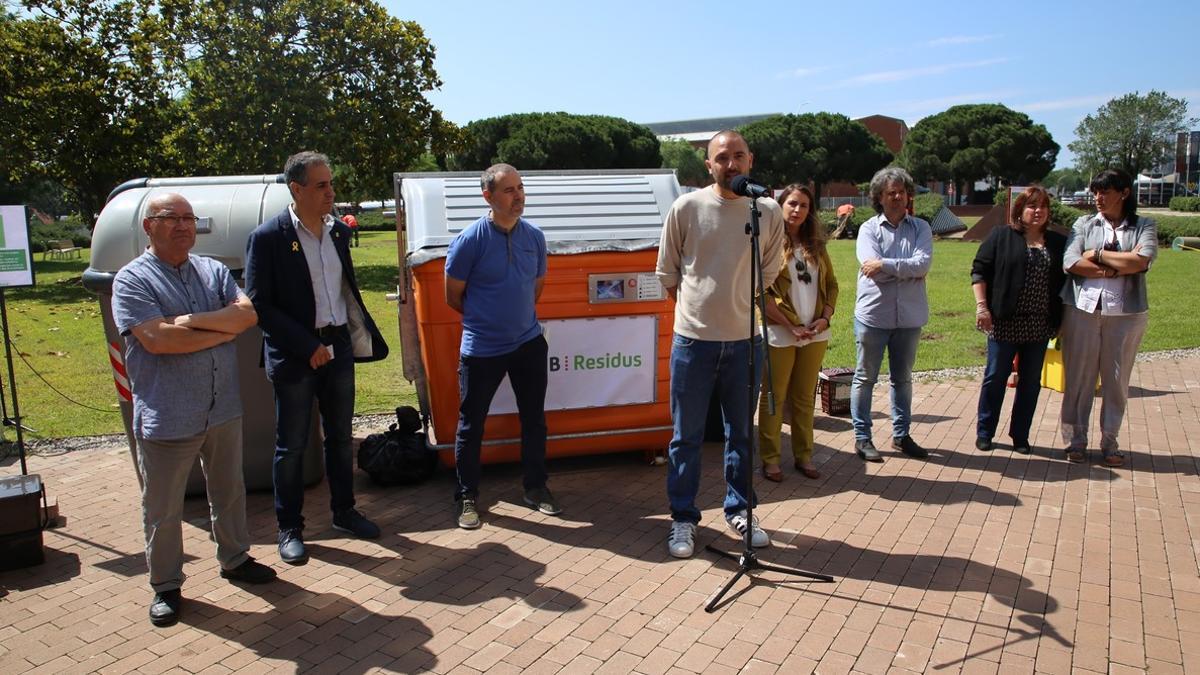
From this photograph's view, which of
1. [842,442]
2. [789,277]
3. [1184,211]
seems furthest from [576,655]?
[1184,211]

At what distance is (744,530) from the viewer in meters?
4.41

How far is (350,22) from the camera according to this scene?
1859 cm

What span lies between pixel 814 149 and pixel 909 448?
178 ft

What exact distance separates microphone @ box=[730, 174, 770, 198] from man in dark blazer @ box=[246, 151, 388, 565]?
193cm

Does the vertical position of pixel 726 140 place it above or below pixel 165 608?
above

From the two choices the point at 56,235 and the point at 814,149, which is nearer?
the point at 56,235

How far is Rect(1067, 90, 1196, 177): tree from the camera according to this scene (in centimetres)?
7675

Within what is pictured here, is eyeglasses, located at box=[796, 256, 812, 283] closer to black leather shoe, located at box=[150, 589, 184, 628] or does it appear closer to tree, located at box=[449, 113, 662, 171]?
black leather shoe, located at box=[150, 589, 184, 628]

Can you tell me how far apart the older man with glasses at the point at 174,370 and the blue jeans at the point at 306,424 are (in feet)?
1.25

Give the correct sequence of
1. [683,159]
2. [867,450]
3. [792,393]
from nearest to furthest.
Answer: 1. [792,393]
2. [867,450]
3. [683,159]

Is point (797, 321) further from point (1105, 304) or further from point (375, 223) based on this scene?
point (375, 223)

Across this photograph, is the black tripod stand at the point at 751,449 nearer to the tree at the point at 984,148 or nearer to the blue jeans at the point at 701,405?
the blue jeans at the point at 701,405

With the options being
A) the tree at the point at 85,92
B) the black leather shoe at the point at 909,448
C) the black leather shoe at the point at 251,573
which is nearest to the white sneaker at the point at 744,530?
the black leather shoe at the point at 909,448

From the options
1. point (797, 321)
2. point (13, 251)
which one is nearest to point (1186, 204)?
point (797, 321)
